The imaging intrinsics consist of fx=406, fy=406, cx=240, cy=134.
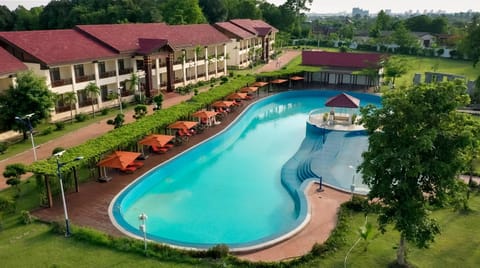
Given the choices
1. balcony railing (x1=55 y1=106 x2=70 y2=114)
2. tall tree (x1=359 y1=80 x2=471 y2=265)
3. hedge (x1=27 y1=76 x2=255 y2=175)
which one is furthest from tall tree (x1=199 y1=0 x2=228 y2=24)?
tall tree (x1=359 y1=80 x2=471 y2=265)

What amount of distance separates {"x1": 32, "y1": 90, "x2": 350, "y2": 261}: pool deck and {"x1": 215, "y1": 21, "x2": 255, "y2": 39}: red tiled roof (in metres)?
40.6

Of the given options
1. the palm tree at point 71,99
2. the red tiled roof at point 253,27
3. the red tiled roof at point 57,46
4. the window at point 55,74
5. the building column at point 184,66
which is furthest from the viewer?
the red tiled roof at point 253,27

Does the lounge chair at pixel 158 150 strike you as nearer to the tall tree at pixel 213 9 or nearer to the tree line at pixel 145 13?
the tree line at pixel 145 13

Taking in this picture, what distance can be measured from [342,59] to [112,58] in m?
32.5

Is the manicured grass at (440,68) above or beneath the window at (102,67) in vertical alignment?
beneath

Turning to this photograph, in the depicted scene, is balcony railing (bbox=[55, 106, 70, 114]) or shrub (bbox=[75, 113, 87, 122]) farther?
shrub (bbox=[75, 113, 87, 122])

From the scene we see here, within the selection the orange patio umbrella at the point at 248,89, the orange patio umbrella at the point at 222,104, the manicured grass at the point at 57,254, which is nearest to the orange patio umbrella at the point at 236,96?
the orange patio umbrella at the point at 248,89

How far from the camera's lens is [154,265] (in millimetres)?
16234

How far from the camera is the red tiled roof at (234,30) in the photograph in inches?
2486

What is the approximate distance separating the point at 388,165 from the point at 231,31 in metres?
52.0

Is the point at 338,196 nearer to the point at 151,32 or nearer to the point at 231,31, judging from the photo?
the point at 151,32

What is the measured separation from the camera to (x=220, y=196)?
81.1ft

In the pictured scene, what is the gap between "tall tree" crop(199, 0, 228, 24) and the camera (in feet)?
300

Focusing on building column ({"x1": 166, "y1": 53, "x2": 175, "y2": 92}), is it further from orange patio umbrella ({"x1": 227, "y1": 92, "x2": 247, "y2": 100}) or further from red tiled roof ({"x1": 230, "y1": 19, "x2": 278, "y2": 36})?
red tiled roof ({"x1": 230, "y1": 19, "x2": 278, "y2": 36})
